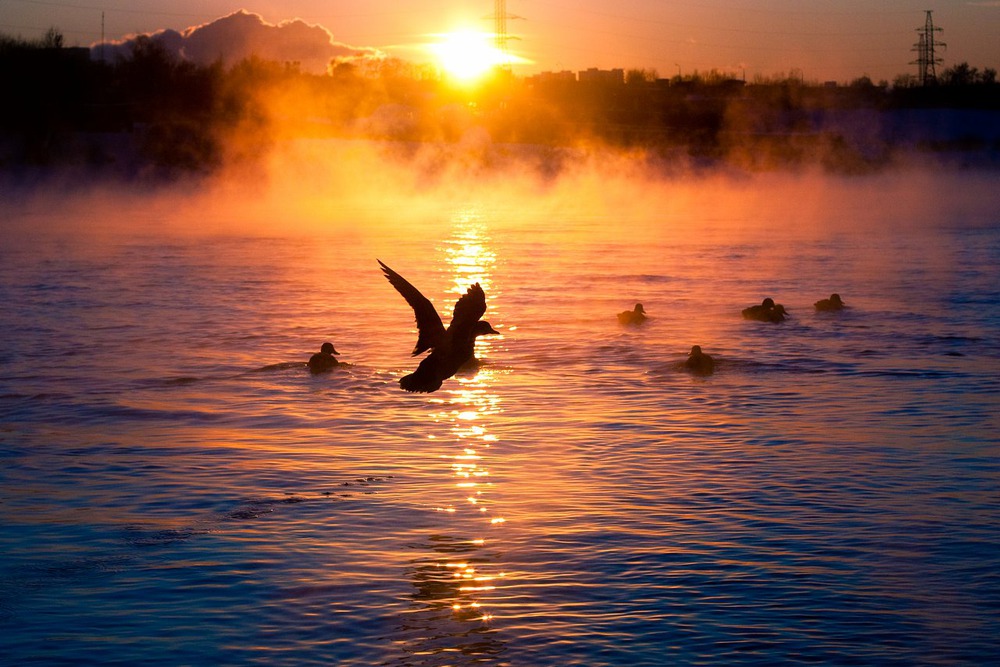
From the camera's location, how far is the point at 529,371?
19.1 m

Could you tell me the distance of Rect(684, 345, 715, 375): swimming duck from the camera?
60.9 feet

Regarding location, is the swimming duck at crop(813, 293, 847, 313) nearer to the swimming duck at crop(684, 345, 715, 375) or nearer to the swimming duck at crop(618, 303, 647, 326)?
the swimming duck at crop(618, 303, 647, 326)

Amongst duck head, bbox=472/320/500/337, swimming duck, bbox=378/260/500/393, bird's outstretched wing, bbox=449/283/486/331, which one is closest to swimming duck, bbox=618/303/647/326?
duck head, bbox=472/320/500/337

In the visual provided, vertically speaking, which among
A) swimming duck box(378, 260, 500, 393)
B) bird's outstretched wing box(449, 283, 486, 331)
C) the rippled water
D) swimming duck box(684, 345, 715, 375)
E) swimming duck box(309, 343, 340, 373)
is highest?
bird's outstretched wing box(449, 283, 486, 331)

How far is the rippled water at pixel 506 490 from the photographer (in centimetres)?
884

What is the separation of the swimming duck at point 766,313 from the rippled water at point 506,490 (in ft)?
1.03

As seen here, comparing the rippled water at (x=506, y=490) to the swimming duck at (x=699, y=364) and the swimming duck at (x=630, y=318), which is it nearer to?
the swimming duck at (x=699, y=364)

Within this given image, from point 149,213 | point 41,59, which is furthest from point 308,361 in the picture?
point 41,59

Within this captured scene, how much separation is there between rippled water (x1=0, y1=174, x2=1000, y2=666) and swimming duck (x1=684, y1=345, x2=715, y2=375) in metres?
0.20

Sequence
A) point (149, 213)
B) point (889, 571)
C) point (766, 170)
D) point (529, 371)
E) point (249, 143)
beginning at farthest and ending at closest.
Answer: point (766, 170), point (249, 143), point (149, 213), point (529, 371), point (889, 571)

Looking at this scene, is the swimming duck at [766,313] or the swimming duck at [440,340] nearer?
the swimming duck at [440,340]

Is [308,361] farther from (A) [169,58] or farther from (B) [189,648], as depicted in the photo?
(A) [169,58]

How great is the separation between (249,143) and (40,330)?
2400 inches

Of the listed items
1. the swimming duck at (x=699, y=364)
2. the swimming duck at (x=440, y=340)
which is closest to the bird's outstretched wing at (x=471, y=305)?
the swimming duck at (x=440, y=340)
